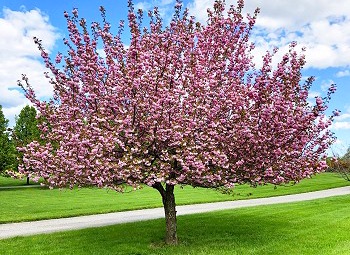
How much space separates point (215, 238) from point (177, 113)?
5.56m

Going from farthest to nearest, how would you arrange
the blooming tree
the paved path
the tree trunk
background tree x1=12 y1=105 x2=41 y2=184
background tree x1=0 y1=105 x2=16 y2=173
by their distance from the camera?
background tree x1=12 y1=105 x2=41 y2=184, background tree x1=0 y1=105 x2=16 y2=173, the paved path, the tree trunk, the blooming tree

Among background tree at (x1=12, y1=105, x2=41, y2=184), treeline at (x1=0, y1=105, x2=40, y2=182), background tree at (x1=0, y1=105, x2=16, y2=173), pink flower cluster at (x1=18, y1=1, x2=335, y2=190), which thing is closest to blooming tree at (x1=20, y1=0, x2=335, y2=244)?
pink flower cluster at (x1=18, y1=1, x2=335, y2=190)

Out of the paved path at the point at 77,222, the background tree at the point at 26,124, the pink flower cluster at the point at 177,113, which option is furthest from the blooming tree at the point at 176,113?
the background tree at the point at 26,124

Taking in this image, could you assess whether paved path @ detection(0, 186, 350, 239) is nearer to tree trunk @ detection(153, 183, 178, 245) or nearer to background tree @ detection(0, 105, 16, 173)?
tree trunk @ detection(153, 183, 178, 245)

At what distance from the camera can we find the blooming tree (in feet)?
37.1

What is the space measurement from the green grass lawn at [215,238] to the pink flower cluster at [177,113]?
7.39ft

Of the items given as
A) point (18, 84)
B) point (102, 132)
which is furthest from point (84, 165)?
point (18, 84)

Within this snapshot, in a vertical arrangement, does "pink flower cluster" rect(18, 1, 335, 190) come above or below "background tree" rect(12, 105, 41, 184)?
below

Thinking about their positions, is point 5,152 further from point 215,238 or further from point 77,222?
point 215,238

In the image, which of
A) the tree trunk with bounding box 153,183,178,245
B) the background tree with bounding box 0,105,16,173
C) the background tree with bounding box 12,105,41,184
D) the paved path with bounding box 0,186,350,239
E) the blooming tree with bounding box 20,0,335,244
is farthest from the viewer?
the background tree with bounding box 12,105,41,184

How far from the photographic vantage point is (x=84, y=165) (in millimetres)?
11344

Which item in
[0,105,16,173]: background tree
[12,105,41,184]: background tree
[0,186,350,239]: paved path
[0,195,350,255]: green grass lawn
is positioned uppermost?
[12,105,41,184]: background tree

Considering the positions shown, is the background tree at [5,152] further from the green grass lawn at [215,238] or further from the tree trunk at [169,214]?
the tree trunk at [169,214]

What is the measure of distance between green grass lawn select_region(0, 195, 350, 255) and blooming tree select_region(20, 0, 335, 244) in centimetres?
143
